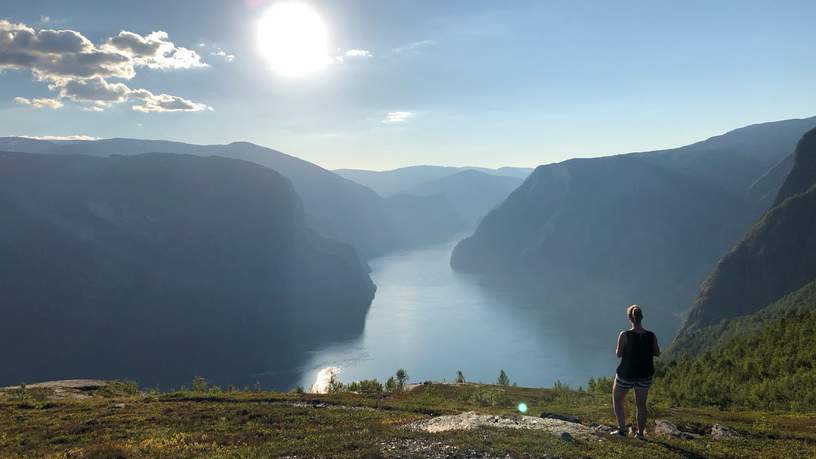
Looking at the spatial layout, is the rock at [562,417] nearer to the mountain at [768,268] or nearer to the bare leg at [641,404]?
the bare leg at [641,404]

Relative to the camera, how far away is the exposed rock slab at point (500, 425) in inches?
748

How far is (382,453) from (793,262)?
218 meters

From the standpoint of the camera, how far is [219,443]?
61.9 ft

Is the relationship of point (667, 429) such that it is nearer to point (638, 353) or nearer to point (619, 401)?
point (619, 401)

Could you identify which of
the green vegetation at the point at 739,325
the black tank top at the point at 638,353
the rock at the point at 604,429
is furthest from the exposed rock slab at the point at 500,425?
the green vegetation at the point at 739,325

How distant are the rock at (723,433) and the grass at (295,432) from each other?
0.62 meters

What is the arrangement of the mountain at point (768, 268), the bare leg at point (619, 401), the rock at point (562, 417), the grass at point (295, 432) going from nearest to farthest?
the grass at point (295, 432), the bare leg at point (619, 401), the rock at point (562, 417), the mountain at point (768, 268)

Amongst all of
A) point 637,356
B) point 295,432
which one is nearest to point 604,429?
point 637,356

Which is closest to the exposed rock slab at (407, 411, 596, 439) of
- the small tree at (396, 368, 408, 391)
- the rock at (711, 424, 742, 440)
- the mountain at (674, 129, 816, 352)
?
the rock at (711, 424, 742, 440)

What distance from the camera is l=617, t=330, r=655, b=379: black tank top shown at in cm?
1730

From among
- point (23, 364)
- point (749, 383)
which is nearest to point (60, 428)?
point (749, 383)

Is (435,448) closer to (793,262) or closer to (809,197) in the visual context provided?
(793,262)

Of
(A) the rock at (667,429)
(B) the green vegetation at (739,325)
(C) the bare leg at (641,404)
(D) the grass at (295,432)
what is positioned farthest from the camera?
(B) the green vegetation at (739,325)

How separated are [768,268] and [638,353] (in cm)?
21379
